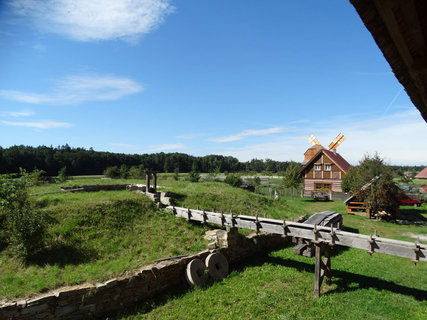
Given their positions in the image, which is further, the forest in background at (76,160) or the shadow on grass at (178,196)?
the forest in background at (76,160)

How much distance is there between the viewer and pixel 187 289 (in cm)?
856

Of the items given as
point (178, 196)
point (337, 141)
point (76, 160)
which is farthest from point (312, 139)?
point (76, 160)

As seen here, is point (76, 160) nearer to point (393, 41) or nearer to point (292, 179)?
point (292, 179)

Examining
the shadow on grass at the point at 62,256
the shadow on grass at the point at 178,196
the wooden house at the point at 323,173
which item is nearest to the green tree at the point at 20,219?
the shadow on grass at the point at 62,256

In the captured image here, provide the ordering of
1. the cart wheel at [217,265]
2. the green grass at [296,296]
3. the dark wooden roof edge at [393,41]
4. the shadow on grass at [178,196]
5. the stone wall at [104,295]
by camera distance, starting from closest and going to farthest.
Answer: the dark wooden roof edge at [393,41]
the stone wall at [104,295]
the green grass at [296,296]
the cart wheel at [217,265]
the shadow on grass at [178,196]

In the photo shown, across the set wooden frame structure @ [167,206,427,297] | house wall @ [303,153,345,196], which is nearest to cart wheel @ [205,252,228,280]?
wooden frame structure @ [167,206,427,297]

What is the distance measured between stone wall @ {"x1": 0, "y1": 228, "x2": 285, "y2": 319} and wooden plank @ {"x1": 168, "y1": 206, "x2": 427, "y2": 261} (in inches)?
69.5

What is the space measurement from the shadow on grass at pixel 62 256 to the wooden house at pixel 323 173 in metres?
31.2

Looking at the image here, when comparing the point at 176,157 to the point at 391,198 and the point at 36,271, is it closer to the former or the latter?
the point at 391,198

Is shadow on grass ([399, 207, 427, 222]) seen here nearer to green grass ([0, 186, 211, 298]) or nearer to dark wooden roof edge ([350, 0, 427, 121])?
green grass ([0, 186, 211, 298])

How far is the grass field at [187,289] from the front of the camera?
7.21 metres

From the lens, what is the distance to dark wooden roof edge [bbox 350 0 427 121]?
1.98 m

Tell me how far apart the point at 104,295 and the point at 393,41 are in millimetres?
9008

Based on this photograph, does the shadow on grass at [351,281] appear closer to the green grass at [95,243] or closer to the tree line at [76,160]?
the green grass at [95,243]
